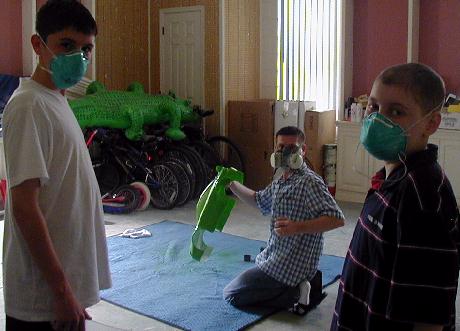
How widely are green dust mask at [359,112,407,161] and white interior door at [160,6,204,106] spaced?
5.79 metres

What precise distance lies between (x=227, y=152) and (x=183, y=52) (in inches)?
53.2

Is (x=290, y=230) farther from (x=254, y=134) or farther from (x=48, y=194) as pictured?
(x=254, y=134)

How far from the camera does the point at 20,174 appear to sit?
1.33 meters

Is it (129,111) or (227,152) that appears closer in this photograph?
(129,111)

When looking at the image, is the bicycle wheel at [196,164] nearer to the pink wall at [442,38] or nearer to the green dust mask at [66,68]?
the pink wall at [442,38]

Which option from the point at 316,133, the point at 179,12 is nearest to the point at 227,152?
the point at 316,133

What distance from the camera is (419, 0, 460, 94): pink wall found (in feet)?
19.2

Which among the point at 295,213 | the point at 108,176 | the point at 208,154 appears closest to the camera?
the point at 295,213

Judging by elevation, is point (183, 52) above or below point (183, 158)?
above

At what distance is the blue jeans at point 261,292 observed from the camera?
10.6 feet

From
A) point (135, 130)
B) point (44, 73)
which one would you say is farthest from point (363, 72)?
point (44, 73)

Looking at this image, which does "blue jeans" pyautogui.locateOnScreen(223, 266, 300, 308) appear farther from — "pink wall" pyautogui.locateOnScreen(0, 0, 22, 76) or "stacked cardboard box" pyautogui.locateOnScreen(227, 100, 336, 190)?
"pink wall" pyautogui.locateOnScreen(0, 0, 22, 76)

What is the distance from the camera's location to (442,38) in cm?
594

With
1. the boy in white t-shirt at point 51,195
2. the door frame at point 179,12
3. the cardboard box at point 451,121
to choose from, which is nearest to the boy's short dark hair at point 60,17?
the boy in white t-shirt at point 51,195
